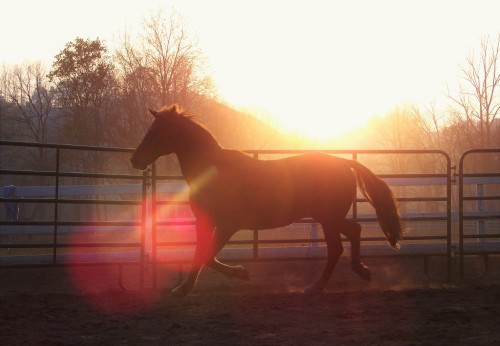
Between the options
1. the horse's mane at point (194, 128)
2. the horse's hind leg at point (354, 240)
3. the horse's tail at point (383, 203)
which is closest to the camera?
the horse's mane at point (194, 128)

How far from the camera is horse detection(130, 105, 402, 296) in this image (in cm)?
699

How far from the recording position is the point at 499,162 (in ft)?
125

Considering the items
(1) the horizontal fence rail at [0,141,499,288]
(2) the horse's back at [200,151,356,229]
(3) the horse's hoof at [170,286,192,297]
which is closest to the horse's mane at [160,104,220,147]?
(2) the horse's back at [200,151,356,229]

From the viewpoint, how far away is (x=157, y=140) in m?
7.14

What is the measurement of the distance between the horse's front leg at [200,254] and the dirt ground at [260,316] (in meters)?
0.11

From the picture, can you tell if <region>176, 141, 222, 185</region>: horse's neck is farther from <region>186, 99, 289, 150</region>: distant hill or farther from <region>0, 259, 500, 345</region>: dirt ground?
<region>186, 99, 289, 150</region>: distant hill

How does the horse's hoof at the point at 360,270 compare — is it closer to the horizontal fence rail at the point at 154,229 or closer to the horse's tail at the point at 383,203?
the horse's tail at the point at 383,203

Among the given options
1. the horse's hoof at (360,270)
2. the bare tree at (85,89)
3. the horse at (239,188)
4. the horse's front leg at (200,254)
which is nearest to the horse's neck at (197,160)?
the horse at (239,188)

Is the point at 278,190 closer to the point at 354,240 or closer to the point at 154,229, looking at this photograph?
the point at 354,240

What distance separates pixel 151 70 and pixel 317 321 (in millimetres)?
28168

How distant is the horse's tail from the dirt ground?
815 mm

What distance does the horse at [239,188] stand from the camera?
699cm

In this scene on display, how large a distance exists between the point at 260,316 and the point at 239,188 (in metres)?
1.74

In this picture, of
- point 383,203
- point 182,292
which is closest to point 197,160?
point 182,292
